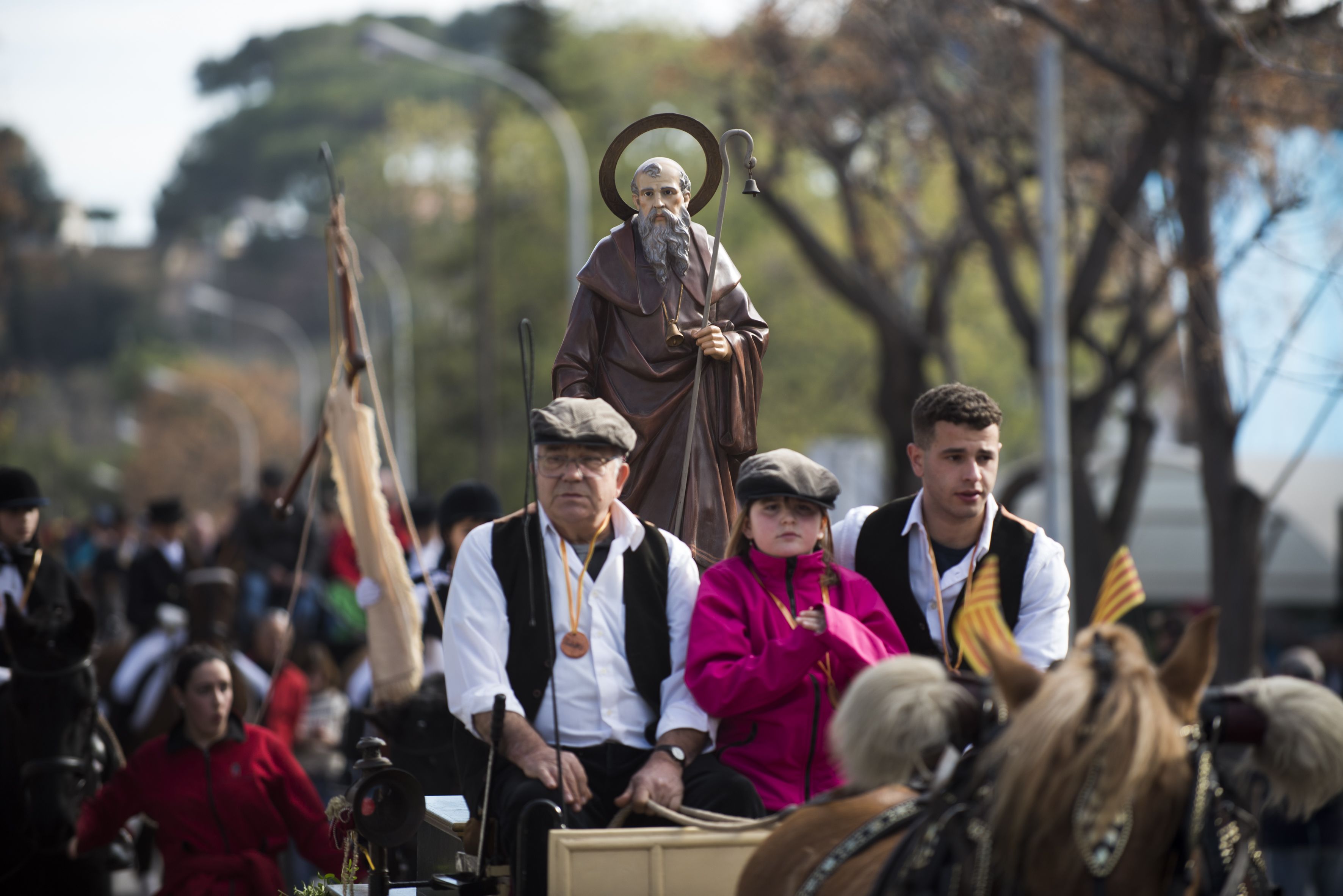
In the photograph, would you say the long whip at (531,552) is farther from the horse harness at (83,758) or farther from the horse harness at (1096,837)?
the horse harness at (83,758)

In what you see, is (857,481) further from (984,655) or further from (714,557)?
(984,655)

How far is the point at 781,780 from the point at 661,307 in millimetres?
2233

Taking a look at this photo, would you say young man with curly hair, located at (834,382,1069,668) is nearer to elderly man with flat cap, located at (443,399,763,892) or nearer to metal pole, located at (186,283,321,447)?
elderly man with flat cap, located at (443,399,763,892)

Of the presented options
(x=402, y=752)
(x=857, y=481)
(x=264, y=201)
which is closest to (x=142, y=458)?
(x=264, y=201)

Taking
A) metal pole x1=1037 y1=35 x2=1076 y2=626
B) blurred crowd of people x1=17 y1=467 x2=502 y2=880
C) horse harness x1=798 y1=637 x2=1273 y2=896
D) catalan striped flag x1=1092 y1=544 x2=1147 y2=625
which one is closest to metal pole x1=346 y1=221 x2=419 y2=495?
blurred crowd of people x1=17 y1=467 x2=502 y2=880

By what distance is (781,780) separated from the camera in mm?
5102

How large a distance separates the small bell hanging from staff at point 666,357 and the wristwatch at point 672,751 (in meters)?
1.72

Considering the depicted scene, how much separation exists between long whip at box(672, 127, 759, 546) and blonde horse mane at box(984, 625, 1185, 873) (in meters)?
3.15

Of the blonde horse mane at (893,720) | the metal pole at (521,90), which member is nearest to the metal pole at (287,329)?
the metal pole at (521,90)

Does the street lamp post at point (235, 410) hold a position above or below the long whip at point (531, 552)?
above

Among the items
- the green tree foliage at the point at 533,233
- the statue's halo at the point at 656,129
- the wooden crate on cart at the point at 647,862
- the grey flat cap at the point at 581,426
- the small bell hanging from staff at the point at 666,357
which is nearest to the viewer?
the wooden crate on cart at the point at 647,862

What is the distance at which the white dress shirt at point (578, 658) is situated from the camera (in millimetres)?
5031

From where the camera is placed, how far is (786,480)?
16.4 ft

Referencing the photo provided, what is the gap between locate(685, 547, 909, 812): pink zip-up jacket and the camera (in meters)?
4.91
